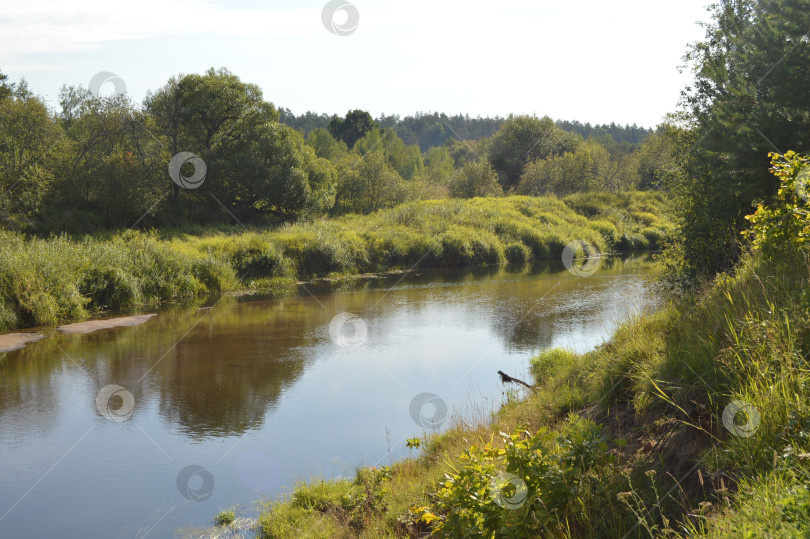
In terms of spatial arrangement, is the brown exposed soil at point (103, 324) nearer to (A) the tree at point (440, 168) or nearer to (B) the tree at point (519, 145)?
(A) the tree at point (440, 168)

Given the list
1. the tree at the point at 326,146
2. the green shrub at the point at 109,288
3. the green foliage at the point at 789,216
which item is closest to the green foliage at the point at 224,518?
the green foliage at the point at 789,216

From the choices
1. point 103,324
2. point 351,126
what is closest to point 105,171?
point 103,324

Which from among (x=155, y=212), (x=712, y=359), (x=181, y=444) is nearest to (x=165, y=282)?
(x=155, y=212)

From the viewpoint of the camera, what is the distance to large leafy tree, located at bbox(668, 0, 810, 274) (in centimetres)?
891

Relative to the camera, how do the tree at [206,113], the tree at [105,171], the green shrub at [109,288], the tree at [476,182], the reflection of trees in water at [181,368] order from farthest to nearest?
the tree at [476,182] → the tree at [206,113] → the tree at [105,171] → the green shrub at [109,288] → the reflection of trees in water at [181,368]

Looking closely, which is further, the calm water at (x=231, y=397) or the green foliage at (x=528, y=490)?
the calm water at (x=231, y=397)

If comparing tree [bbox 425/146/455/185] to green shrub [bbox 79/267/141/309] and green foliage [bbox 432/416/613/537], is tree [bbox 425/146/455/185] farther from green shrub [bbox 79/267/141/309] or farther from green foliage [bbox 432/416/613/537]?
green foliage [bbox 432/416/613/537]

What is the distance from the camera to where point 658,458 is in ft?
16.5

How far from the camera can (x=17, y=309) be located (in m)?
16.8

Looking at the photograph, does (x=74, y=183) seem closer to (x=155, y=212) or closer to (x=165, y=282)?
(x=155, y=212)

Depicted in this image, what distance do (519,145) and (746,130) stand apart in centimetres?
5883

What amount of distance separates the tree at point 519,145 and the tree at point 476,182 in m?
7.73

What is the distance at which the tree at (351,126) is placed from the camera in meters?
→ 79.4

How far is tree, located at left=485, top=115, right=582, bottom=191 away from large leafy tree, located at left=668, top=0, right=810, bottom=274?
5360 centimetres
